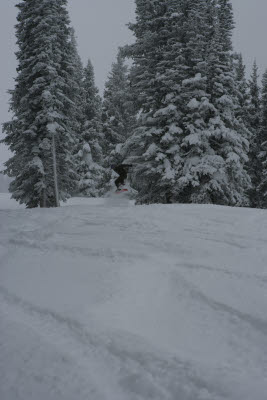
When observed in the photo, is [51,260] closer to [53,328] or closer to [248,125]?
[53,328]

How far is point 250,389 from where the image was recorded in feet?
8.06

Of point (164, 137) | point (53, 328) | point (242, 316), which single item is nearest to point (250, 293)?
point (242, 316)

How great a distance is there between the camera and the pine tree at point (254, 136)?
80.9 ft

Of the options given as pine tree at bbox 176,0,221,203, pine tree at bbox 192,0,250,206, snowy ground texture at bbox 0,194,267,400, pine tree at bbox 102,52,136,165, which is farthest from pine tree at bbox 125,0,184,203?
pine tree at bbox 102,52,136,165

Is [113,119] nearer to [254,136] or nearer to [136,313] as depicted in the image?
[254,136]

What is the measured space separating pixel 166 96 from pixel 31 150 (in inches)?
302

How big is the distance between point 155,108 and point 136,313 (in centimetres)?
1395

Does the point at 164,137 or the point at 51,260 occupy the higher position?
the point at 164,137

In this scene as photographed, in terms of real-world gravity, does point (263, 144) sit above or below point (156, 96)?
below

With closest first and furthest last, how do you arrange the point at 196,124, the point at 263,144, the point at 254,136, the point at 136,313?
the point at 136,313, the point at 196,124, the point at 263,144, the point at 254,136

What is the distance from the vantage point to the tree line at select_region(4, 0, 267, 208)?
15227mm

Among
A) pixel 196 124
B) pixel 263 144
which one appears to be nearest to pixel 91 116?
pixel 263 144

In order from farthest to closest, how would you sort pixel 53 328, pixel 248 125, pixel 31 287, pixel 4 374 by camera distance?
pixel 248 125, pixel 31 287, pixel 53 328, pixel 4 374

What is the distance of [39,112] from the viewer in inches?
673
